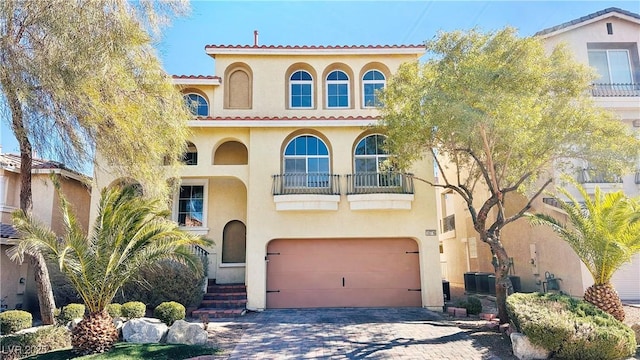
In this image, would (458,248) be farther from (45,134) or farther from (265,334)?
(45,134)

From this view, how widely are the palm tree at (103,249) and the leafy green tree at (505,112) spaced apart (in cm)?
742

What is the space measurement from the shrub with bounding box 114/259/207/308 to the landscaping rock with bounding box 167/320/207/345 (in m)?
3.03

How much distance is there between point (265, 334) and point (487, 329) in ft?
20.3

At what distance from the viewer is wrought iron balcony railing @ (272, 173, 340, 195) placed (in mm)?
15312

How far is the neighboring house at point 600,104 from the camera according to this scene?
48.8 ft

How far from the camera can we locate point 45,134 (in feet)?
32.6

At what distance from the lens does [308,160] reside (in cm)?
1612

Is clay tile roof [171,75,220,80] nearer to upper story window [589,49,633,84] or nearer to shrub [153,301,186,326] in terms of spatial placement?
shrub [153,301,186,326]

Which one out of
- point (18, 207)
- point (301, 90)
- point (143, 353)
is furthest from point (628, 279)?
point (18, 207)

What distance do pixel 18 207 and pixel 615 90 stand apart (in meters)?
25.1

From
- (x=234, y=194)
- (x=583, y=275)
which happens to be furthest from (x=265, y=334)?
(x=583, y=275)

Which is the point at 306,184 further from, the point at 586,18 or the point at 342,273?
the point at 586,18

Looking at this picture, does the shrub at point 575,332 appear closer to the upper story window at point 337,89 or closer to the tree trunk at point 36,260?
the upper story window at point 337,89

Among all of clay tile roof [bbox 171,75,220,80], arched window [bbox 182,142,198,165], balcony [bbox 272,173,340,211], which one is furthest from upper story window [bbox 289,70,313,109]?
arched window [bbox 182,142,198,165]
